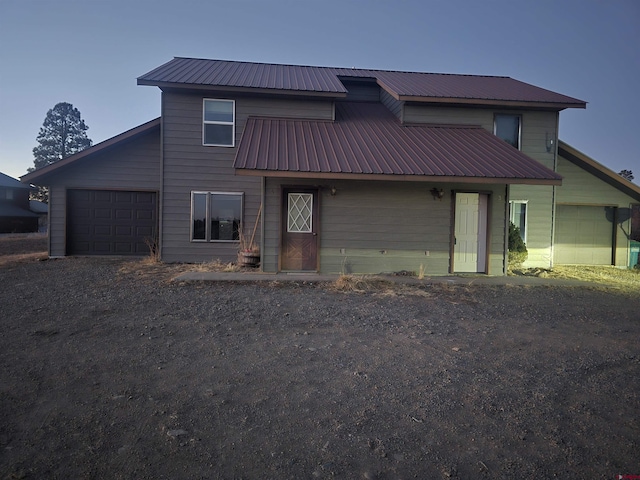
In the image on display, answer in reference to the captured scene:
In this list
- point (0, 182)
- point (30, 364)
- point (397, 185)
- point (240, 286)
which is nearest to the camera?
point (30, 364)

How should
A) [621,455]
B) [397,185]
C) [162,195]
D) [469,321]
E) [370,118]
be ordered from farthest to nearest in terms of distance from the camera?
1. [370,118]
2. [162,195]
3. [397,185]
4. [469,321]
5. [621,455]

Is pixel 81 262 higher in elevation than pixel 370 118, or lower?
lower

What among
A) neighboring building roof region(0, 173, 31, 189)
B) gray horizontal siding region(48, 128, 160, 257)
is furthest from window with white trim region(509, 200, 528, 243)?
neighboring building roof region(0, 173, 31, 189)

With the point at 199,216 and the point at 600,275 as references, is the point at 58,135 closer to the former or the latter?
the point at 199,216

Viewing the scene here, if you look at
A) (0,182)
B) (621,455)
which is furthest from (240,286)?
(0,182)

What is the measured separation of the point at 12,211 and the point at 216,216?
82.5 ft

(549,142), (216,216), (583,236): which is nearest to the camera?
(216,216)

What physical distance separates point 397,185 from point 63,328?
8154 mm

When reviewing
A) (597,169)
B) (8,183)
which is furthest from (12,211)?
(597,169)

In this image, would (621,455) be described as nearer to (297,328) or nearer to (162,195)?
(297,328)

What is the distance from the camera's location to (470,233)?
11305 mm

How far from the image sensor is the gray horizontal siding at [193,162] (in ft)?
40.8

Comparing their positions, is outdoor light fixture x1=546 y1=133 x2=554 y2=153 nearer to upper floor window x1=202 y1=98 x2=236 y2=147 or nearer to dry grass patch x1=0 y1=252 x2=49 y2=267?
upper floor window x1=202 y1=98 x2=236 y2=147

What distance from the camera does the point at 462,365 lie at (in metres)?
4.60
